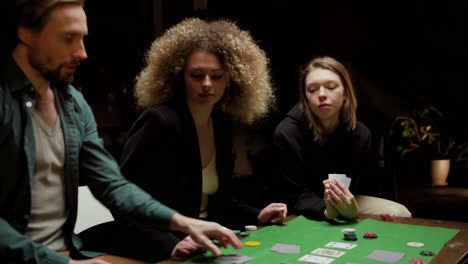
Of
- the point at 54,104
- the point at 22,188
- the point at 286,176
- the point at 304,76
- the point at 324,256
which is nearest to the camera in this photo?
the point at 22,188

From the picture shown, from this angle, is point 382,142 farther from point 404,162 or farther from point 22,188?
point 22,188

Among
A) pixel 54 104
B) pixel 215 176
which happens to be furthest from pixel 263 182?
pixel 54 104

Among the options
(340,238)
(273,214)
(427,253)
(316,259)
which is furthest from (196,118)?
(427,253)

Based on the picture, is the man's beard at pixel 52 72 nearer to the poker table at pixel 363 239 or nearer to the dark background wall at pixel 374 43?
the poker table at pixel 363 239

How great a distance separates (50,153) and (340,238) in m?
1.33

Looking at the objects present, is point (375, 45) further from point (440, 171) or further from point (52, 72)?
point (52, 72)

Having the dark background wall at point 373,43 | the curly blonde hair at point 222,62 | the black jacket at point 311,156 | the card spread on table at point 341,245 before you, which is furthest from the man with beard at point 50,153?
the dark background wall at point 373,43

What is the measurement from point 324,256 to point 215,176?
101 centimetres

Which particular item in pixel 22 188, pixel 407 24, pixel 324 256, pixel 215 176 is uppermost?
pixel 407 24

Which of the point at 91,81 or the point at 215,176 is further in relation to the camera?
the point at 91,81

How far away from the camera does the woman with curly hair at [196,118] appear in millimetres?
2514

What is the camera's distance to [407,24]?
5.72 m

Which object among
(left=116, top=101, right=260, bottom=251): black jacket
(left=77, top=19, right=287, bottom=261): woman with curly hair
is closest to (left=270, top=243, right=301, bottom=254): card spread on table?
(left=77, top=19, right=287, bottom=261): woman with curly hair

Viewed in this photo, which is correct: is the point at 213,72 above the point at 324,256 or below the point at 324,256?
above
